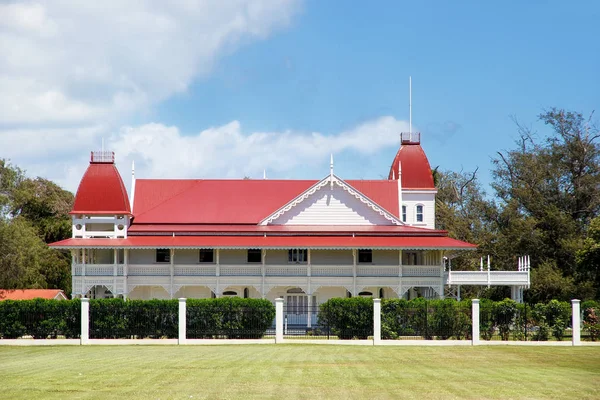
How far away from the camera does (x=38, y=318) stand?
1384 inches

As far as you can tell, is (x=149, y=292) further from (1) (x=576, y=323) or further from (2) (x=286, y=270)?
(1) (x=576, y=323)

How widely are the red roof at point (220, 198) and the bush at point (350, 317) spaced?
18526mm

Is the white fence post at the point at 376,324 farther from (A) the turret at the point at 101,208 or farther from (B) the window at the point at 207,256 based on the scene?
(A) the turret at the point at 101,208

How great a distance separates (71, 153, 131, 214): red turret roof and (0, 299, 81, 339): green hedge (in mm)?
16624

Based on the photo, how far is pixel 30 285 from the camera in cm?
6669

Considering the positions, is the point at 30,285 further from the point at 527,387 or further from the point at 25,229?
the point at 527,387

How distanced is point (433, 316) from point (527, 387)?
16.9 meters

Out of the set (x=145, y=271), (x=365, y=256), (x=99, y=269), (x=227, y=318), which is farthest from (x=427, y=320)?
(x=99, y=269)

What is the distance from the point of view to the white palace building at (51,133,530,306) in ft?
163

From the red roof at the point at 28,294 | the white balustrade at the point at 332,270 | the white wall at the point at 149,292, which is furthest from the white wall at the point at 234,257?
the red roof at the point at 28,294

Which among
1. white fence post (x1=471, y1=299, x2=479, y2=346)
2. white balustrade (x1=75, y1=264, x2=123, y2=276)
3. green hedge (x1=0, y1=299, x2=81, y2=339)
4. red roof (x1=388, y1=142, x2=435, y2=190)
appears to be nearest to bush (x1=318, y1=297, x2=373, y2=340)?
white fence post (x1=471, y1=299, x2=479, y2=346)

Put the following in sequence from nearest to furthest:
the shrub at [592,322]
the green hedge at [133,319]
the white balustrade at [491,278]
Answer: the shrub at [592,322] → the green hedge at [133,319] → the white balustrade at [491,278]

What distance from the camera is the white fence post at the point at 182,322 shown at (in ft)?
111

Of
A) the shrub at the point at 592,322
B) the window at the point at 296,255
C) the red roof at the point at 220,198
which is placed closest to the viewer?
the shrub at the point at 592,322
